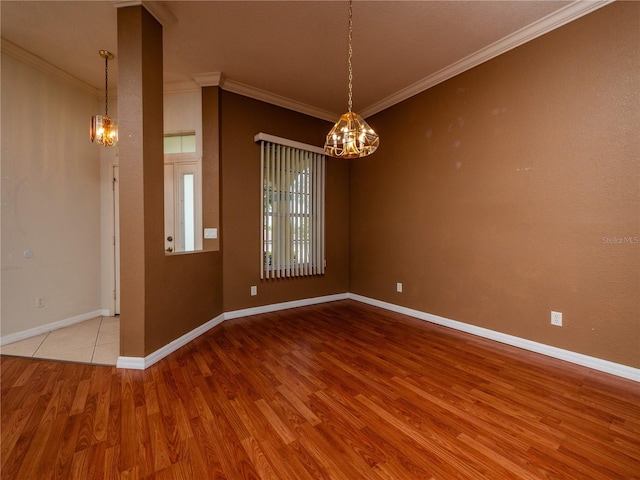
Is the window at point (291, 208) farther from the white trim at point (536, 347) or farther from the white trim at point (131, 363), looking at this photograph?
the white trim at point (131, 363)

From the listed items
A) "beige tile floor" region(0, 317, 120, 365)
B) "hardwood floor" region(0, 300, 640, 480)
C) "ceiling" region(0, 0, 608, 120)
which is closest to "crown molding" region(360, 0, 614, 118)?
"ceiling" region(0, 0, 608, 120)

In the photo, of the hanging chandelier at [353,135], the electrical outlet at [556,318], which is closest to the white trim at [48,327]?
the hanging chandelier at [353,135]

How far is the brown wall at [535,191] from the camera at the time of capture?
214 cm

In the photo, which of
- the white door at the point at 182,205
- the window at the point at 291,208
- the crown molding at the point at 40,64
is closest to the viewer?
the crown molding at the point at 40,64

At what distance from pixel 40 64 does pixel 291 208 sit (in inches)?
130

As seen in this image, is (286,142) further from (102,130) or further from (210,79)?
(102,130)

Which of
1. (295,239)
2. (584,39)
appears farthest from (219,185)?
(584,39)

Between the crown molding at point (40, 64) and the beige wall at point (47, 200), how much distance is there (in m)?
0.04

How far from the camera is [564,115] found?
2400 millimetres

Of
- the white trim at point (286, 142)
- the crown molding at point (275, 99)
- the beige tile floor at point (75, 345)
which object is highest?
the crown molding at point (275, 99)

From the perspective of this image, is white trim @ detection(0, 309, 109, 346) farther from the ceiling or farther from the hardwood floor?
the ceiling

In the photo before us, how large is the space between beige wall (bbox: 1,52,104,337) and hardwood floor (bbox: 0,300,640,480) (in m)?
1.02

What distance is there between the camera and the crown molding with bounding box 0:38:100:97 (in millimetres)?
2746

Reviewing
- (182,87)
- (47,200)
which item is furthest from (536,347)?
(47,200)
